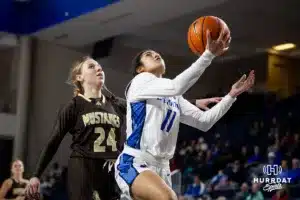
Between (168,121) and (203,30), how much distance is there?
0.65 m

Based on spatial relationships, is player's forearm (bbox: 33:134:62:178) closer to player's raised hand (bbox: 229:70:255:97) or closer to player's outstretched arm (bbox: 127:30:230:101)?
player's outstretched arm (bbox: 127:30:230:101)

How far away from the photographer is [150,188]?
264 cm

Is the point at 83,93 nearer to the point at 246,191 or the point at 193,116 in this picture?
the point at 193,116

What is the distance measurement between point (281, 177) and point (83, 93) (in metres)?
3.64

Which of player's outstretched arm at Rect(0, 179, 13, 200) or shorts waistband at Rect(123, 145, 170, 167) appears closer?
shorts waistband at Rect(123, 145, 170, 167)

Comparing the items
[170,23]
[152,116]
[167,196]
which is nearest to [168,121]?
[152,116]

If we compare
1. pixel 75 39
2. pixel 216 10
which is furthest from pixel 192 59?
pixel 75 39

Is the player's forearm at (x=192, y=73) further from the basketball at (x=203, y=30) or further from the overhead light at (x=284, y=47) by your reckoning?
the overhead light at (x=284, y=47)

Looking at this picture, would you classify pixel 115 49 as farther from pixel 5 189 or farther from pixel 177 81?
pixel 177 81

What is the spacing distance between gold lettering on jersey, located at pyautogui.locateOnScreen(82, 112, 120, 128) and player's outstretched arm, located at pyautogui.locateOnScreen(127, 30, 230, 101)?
1.71 feet

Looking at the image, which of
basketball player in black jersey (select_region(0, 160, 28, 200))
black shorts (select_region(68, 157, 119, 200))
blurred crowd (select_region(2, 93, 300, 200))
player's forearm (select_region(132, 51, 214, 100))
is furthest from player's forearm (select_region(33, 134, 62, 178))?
blurred crowd (select_region(2, 93, 300, 200))

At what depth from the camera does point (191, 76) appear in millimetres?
2707

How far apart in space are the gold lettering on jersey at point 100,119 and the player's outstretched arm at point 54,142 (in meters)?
0.09

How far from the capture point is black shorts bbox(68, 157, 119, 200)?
3367 mm
